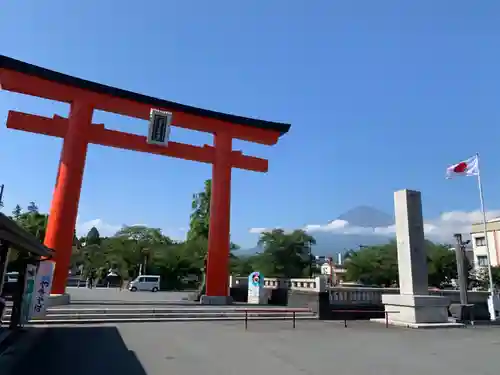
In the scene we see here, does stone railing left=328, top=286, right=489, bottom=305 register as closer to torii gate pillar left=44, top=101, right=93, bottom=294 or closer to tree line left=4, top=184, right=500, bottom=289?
torii gate pillar left=44, top=101, right=93, bottom=294

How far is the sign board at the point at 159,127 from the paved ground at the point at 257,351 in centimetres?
916

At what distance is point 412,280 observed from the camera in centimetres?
1388

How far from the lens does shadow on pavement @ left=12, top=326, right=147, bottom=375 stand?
615 cm

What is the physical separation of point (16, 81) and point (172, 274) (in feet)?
92.5

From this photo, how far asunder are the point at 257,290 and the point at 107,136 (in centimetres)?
1146

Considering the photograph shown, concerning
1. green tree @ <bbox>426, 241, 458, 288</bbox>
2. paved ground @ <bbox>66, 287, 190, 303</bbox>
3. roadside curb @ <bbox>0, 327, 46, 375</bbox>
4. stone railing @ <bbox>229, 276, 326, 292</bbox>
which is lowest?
roadside curb @ <bbox>0, 327, 46, 375</bbox>

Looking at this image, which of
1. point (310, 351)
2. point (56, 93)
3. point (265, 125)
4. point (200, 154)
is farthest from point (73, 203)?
point (310, 351)

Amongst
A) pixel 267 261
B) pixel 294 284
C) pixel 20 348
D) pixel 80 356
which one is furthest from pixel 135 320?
pixel 267 261

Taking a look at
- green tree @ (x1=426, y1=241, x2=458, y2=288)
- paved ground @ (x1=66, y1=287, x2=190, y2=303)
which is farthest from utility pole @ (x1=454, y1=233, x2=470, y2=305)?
green tree @ (x1=426, y1=241, x2=458, y2=288)

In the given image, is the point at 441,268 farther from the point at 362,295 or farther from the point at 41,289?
the point at 41,289

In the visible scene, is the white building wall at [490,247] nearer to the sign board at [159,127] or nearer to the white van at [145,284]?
the white van at [145,284]

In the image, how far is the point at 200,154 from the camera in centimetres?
1944

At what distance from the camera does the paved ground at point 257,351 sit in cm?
647

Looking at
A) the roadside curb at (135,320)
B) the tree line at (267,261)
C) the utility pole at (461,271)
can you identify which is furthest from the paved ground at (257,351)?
the tree line at (267,261)
